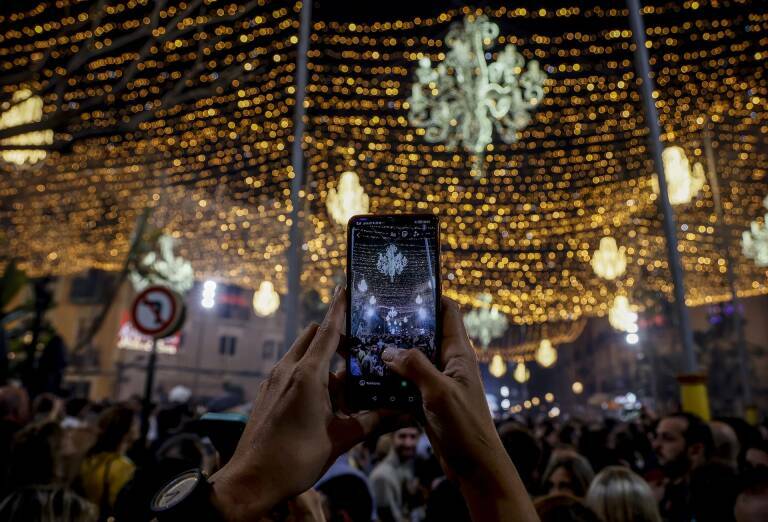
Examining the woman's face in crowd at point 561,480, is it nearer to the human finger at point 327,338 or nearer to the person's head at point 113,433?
the person's head at point 113,433

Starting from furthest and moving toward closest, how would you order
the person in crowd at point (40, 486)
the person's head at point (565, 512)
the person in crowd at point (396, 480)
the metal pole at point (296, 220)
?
the metal pole at point (296, 220) → the person in crowd at point (396, 480) → the person in crowd at point (40, 486) → the person's head at point (565, 512)

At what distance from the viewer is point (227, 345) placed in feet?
132

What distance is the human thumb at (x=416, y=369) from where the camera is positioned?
1062mm

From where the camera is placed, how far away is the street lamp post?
22.7ft

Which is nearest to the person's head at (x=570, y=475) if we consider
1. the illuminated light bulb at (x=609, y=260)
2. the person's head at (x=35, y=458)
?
the person's head at (x=35, y=458)

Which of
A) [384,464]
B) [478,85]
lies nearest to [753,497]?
[384,464]

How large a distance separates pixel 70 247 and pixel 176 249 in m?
4.15

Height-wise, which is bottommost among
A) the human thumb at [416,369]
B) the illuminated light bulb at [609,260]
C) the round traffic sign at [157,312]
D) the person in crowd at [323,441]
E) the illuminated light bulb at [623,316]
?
the person in crowd at [323,441]

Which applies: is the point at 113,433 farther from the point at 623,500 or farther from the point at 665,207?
the point at 665,207

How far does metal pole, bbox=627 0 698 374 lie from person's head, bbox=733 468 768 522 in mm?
4716

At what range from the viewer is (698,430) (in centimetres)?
473

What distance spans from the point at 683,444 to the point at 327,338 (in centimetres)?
453

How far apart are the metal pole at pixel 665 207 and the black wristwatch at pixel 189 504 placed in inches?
272

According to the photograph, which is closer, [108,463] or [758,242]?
[108,463]
